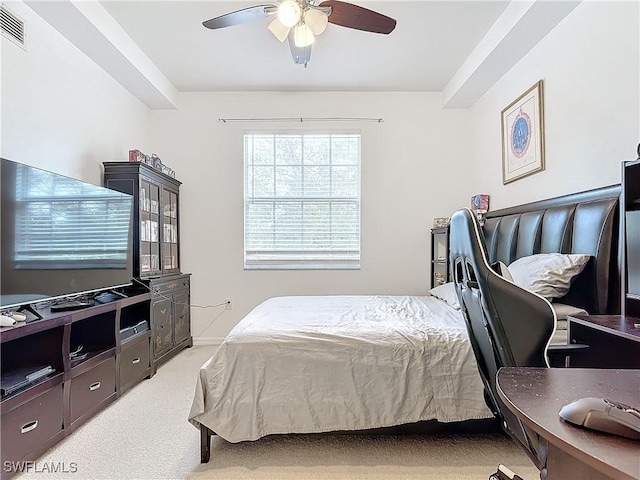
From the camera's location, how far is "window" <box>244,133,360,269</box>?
4.22m

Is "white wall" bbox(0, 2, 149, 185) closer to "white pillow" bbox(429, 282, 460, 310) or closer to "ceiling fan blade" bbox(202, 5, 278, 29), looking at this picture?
"ceiling fan blade" bbox(202, 5, 278, 29)

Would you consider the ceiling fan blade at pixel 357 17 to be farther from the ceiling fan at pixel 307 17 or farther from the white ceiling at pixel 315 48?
the white ceiling at pixel 315 48

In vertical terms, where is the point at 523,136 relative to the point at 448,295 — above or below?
above

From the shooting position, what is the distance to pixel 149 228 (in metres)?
3.46

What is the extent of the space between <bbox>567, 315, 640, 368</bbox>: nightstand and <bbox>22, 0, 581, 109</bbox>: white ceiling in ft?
6.78

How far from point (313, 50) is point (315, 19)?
1.15 meters

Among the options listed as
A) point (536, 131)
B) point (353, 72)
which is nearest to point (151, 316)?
point (353, 72)

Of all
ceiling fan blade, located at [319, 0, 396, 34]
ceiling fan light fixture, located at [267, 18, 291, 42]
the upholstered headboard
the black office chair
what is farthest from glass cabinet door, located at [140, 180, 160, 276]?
the black office chair

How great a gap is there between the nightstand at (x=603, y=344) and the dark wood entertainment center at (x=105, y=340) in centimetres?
250

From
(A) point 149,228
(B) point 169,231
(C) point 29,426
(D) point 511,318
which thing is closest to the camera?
(D) point 511,318

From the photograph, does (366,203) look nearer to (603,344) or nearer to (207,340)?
(207,340)

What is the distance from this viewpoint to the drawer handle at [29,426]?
179 centimetres

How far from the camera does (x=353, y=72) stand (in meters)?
3.70

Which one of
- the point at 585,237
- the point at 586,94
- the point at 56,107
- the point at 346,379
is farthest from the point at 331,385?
the point at 56,107
